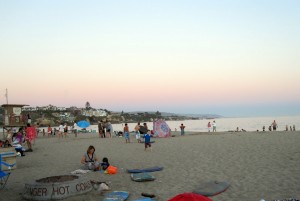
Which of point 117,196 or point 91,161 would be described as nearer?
point 117,196

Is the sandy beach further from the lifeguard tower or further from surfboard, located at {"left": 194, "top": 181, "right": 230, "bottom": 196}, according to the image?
the lifeguard tower

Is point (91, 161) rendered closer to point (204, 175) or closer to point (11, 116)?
point (204, 175)

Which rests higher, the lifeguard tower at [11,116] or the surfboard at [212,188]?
the lifeguard tower at [11,116]

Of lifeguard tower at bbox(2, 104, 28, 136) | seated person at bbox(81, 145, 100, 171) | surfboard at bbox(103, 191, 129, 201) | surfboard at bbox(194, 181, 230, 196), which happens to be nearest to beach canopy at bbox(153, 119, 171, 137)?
lifeguard tower at bbox(2, 104, 28, 136)

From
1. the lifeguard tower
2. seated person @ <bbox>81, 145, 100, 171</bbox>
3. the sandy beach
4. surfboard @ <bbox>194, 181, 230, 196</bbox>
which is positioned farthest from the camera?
the lifeguard tower

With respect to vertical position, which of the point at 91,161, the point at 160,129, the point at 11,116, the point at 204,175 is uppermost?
the point at 11,116

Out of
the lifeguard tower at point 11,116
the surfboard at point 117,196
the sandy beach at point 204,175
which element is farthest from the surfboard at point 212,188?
the lifeguard tower at point 11,116

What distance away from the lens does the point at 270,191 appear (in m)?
7.16

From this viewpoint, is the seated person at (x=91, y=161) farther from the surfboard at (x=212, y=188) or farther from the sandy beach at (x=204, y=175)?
the surfboard at (x=212, y=188)

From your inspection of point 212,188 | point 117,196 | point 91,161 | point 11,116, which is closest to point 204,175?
point 212,188

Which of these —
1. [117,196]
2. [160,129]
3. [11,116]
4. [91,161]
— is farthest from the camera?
[11,116]

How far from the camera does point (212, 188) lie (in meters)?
7.45

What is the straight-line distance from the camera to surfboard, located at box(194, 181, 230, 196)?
279 inches

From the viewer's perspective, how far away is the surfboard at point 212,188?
709 centimetres
